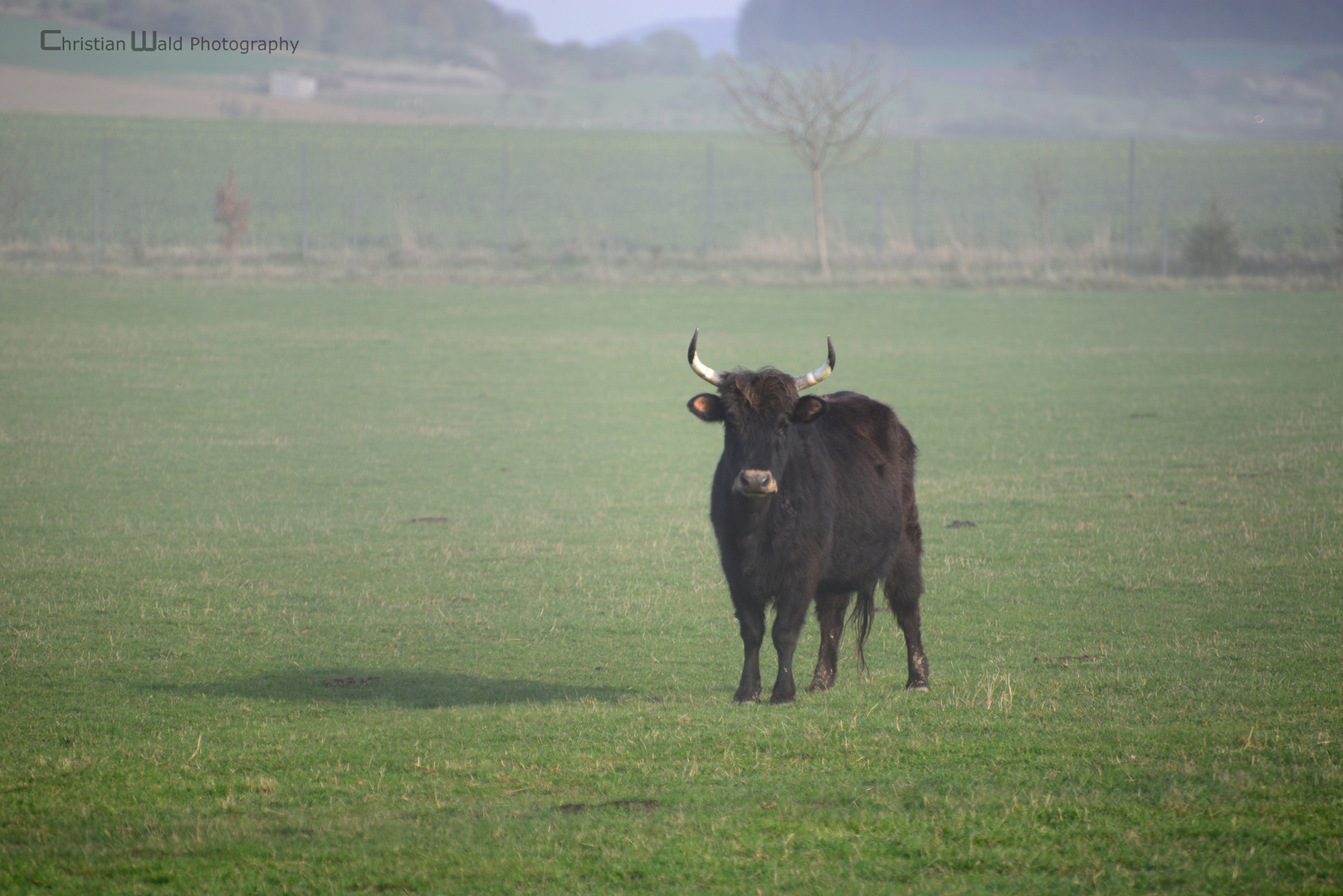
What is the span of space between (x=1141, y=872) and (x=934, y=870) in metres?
0.78

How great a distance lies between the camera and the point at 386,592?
1145 cm

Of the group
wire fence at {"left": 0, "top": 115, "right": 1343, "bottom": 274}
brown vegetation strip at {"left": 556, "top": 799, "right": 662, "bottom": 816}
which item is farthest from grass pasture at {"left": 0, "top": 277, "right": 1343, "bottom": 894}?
wire fence at {"left": 0, "top": 115, "right": 1343, "bottom": 274}

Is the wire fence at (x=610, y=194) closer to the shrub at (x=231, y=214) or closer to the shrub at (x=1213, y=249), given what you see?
the shrub at (x=231, y=214)

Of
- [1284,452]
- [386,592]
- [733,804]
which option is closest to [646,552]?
[386,592]

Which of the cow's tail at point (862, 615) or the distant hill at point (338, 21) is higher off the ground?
the distant hill at point (338, 21)

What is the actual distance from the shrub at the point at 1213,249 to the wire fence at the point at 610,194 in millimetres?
2285

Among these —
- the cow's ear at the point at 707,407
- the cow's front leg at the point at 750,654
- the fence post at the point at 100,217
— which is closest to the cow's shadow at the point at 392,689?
the cow's front leg at the point at 750,654

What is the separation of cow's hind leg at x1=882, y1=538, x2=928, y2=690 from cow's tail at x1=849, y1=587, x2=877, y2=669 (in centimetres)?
15

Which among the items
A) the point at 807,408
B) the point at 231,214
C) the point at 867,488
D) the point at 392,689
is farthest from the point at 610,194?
the point at 807,408

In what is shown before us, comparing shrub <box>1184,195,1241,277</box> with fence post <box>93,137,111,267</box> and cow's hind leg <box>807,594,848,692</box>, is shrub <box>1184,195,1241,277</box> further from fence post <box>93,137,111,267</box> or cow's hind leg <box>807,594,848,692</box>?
cow's hind leg <box>807,594,848,692</box>

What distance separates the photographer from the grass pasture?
547 centimetres

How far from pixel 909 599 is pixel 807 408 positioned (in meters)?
1.65

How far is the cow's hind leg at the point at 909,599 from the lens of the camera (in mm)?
8648

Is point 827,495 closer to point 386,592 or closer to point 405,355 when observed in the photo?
point 386,592
